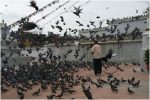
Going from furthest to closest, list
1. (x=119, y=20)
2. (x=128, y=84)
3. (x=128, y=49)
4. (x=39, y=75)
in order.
→ (x=119, y=20)
(x=128, y=49)
(x=39, y=75)
(x=128, y=84)

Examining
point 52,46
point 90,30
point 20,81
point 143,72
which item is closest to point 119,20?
point 90,30

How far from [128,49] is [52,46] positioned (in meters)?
8.72

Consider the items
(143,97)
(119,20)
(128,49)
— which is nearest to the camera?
(143,97)

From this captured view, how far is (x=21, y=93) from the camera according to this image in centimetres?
1028

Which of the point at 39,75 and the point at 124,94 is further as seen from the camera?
the point at 39,75

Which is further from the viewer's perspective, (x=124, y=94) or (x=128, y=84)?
(x=128, y=84)

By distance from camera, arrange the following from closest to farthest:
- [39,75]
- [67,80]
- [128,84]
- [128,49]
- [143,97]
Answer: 1. [143,97]
2. [128,84]
3. [67,80]
4. [39,75]
5. [128,49]

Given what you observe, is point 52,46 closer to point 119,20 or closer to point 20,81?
point 119,20

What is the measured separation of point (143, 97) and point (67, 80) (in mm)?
4143

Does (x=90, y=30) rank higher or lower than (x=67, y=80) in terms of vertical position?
higher

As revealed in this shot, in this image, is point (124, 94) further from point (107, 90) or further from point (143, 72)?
point (143, 72)

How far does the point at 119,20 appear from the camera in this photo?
3186 centimetres

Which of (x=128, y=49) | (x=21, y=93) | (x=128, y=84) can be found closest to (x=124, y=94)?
(x=128, y=84)

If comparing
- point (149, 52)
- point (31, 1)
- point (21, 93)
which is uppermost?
point (31, 1)
